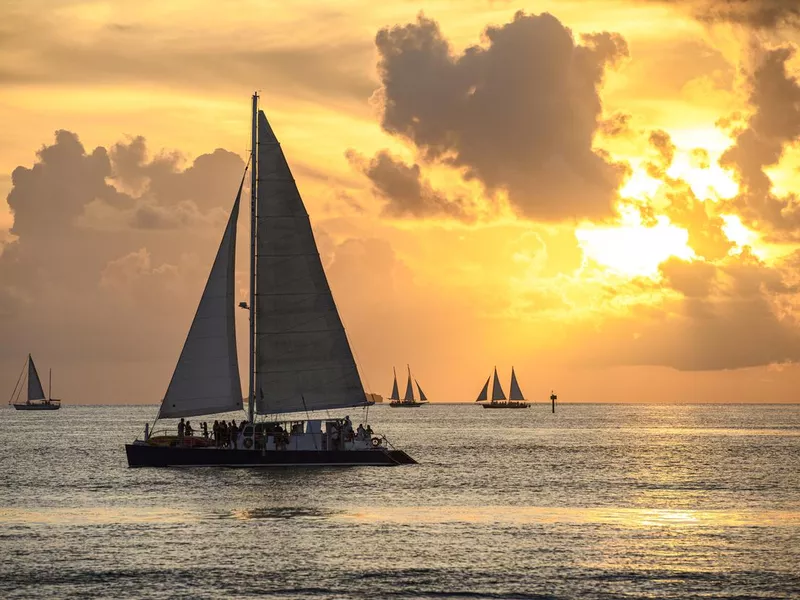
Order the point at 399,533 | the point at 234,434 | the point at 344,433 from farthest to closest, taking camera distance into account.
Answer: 1. the point at 344,433
2. the point at 234,434
3. the point at 399,533

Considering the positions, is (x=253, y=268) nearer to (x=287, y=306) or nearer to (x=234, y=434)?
(x=287, y=306)

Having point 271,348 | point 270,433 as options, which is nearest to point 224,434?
point 270,433

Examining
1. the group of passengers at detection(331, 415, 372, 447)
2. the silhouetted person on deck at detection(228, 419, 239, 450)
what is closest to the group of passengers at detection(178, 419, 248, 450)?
the silhouetted person on deck at detection(228, 419, 239, 450)

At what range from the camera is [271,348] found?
74188 mm

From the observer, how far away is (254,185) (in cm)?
7444

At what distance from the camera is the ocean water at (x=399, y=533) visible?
131 ft

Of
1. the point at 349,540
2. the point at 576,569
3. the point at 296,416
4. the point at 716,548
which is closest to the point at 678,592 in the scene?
the point at 576,569

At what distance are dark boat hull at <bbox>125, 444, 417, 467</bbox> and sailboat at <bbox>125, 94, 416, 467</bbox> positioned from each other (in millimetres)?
85

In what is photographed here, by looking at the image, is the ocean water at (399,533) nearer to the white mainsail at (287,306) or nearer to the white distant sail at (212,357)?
the white distant sail at (212,357)

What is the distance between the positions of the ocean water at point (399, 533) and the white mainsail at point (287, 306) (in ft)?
16.4

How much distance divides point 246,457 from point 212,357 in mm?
6632

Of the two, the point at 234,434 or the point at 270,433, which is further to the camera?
the point at 234,434

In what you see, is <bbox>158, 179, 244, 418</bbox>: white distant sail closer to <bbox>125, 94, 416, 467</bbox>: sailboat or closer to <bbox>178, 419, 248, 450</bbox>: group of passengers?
<bbox>125, 94, 416, 467</bbox>: sailboat

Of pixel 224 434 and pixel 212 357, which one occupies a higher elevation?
pixel 212 357
